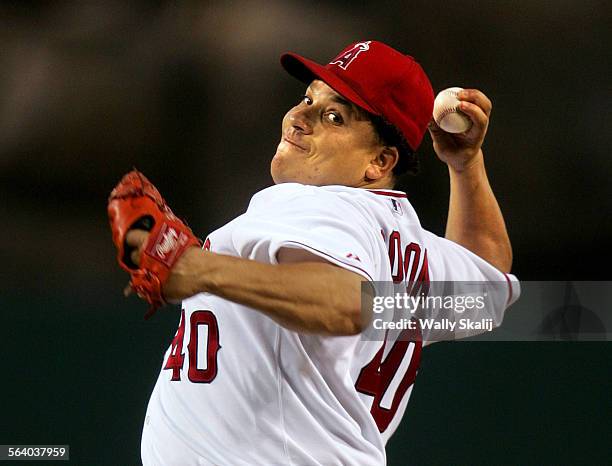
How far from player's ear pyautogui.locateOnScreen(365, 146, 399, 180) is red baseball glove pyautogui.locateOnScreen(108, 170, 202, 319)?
0.46 m

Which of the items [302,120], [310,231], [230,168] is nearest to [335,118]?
[302,120]

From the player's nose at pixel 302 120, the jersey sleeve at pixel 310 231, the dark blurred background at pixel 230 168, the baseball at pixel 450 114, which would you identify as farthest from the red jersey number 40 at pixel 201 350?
the dark blurred background at pixel 230 168

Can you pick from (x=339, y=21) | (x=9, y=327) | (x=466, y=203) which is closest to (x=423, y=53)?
(x=339, y=21)

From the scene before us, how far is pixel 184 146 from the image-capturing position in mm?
2365

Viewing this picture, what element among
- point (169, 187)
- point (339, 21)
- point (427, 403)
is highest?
point (339, 21)

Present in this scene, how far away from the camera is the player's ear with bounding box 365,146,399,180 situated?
1.37m

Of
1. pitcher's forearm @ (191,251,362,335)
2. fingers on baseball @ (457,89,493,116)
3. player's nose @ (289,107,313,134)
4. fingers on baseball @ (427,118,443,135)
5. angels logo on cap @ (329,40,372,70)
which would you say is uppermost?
angels logo on cap @ (329,40,372,70)

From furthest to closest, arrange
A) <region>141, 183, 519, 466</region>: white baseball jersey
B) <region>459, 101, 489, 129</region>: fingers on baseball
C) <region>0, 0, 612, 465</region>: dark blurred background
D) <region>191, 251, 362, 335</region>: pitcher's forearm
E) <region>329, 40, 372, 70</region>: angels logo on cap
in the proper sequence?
<region>0, 0, 612, 465</region>: dark blurred background
<region>459, 101, 489, 129</region>: fingers on baseball
<region>329, 40, 372, 70</region>: angels logo on cap
<region>141, 183, 519, 466</region>: white baseball jersey
<region>191, 251, 362, 335</region>: pitcher's forearm

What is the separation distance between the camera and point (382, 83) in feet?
4.34

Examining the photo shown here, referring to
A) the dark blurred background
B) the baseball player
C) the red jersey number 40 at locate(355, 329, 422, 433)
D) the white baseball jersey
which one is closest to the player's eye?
the baseball player

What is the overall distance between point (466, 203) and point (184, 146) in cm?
97

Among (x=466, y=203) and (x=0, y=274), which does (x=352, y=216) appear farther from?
(x=0, y=274)

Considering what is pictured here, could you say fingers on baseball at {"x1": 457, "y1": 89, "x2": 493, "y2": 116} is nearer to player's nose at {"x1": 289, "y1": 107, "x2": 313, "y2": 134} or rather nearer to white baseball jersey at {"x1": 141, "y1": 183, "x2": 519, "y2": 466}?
player's nose at {"x1": 289, "y1": 107, "x2": 313, "y2": 134}

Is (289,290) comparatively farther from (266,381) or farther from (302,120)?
(302,120)
